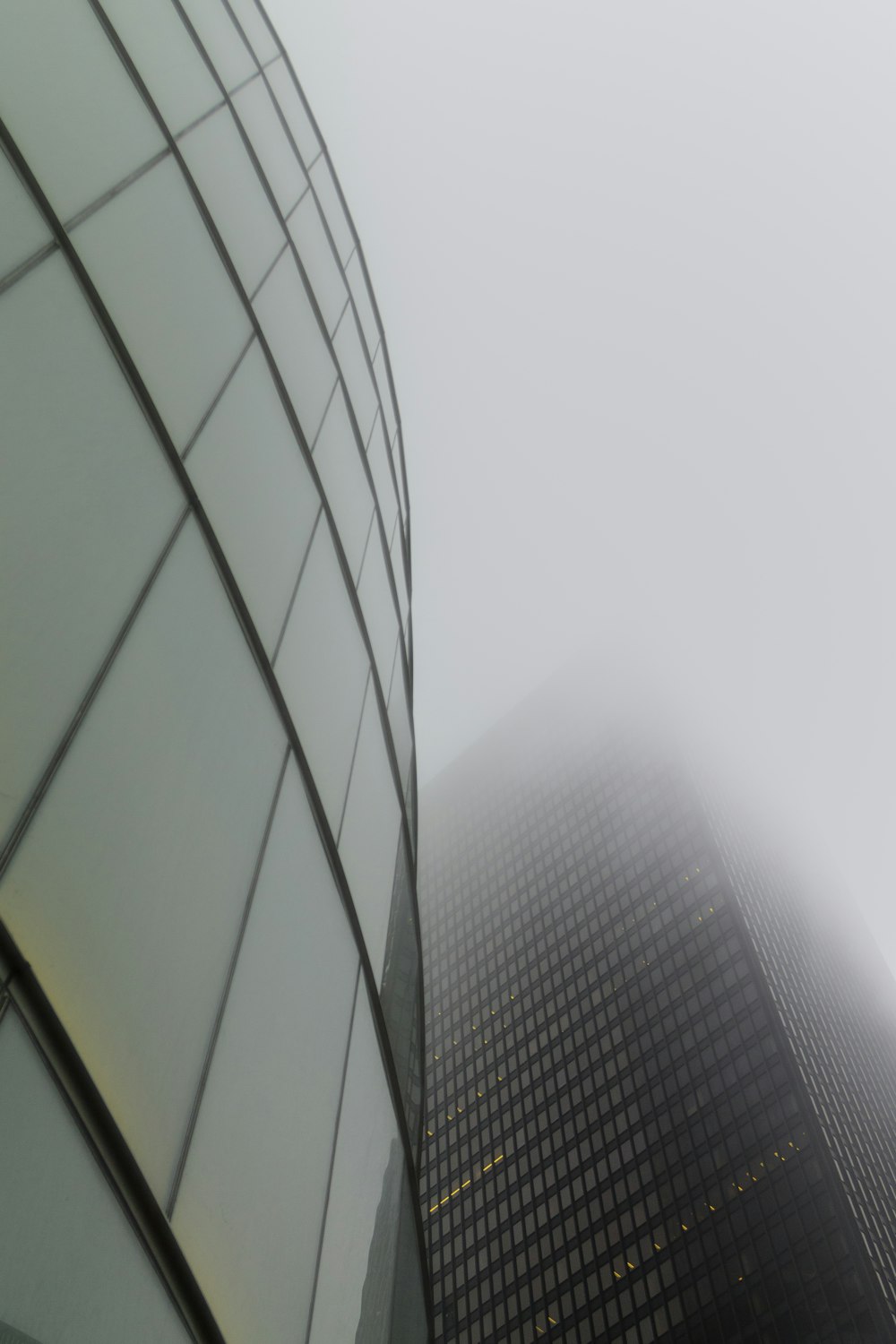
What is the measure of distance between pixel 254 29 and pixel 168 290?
828 cm

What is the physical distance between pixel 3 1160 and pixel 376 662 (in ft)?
27.5

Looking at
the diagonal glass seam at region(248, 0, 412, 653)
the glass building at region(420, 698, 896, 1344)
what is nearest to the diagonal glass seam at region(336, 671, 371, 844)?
the diagonal glass seam at region(248, 0, 412, 653)

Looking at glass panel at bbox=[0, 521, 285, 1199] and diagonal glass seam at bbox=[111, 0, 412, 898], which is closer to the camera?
glass panel at bbox=[0, 521, 285, 1199]

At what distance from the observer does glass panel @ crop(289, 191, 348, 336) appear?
12.9m

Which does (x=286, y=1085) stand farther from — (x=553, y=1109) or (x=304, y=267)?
(x=553, y=1109)

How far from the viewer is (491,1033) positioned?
136m

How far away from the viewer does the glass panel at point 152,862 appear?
4.76 m

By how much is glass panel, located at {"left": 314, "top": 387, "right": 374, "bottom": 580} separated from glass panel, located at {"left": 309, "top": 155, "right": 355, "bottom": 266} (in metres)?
3.83

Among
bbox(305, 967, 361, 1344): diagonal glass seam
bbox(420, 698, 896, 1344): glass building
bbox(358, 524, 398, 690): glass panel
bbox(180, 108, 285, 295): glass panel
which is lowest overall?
bbox(420, 698, 896, 1344): glass building

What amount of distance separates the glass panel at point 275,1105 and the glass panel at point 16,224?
13.1 feet

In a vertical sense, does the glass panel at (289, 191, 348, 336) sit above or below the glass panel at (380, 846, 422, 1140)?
above

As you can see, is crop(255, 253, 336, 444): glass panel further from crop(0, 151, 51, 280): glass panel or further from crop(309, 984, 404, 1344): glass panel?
crop(309, 984, 404, 1344): glass panel

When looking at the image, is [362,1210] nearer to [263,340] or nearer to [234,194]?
[263,340]

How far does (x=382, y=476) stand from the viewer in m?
→ 15.1
